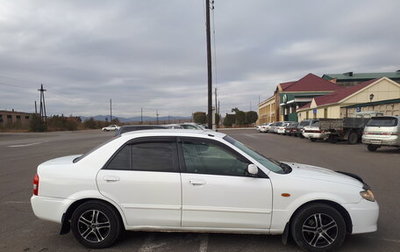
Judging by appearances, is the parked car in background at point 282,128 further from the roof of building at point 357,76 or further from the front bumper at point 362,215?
the roof of building at point 357,76

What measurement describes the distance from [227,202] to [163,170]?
2.98 ft

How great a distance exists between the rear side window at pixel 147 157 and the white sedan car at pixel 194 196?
0.01m

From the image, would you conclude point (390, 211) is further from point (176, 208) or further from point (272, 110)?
point (272, 110)

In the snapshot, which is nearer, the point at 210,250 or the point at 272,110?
the point at 210,250

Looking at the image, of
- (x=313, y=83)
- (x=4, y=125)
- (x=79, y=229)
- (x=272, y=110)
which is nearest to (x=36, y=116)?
(x=4, y=125)

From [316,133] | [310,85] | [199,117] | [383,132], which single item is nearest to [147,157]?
[383,132]

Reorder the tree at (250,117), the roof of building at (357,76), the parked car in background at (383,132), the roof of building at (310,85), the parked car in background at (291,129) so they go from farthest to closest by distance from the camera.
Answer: the tree at (250,117) < the roof of building at (357,76) < the roof of building at (310,85) < the parked car in background at (291,129) < the parked car in background at (383,132)

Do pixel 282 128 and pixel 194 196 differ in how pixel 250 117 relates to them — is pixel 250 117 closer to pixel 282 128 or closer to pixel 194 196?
pixel 282 128

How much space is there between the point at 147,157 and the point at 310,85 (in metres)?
57.1

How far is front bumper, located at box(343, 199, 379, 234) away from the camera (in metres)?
3.35

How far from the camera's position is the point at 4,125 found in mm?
64688

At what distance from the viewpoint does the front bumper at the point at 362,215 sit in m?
3.35

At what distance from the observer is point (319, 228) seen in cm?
338

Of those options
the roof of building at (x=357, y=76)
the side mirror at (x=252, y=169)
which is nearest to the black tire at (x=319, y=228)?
the side mirror at (x=252, y=169)
